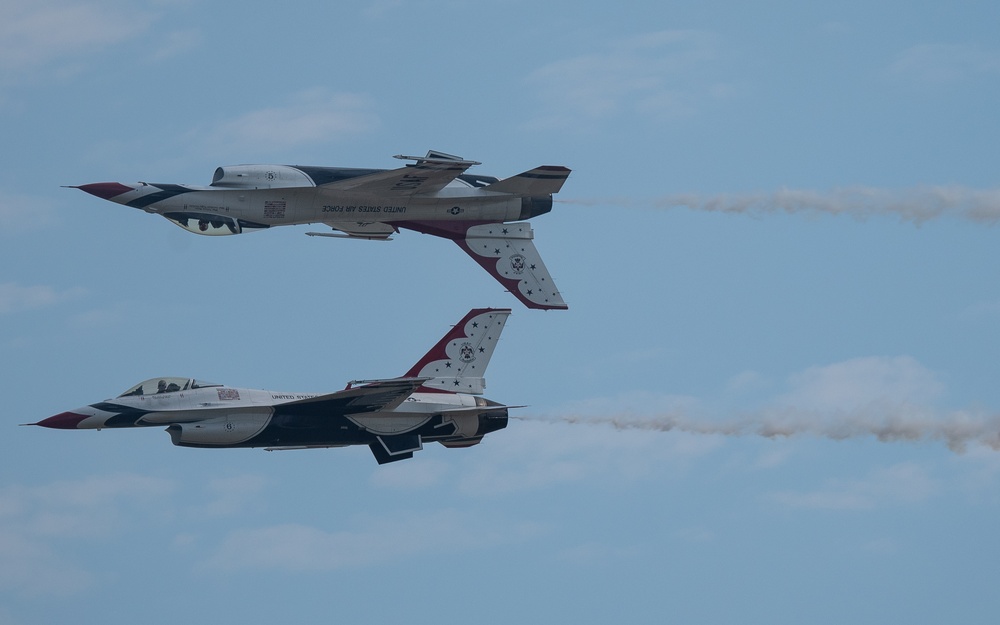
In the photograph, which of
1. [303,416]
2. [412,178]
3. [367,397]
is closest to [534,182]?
[412,178]

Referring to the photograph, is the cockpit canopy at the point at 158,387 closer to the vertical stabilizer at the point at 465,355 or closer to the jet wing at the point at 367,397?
the jet wing at the point at 367,397

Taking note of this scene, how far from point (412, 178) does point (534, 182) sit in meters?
3.75

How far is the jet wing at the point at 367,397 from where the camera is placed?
78812mm

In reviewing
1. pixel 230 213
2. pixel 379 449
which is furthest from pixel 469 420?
pixel 230 213

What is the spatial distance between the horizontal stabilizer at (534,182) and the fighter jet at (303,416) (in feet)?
19.5

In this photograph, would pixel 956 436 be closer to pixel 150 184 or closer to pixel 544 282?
pixel 544 282

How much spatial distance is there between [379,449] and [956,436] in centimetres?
1536

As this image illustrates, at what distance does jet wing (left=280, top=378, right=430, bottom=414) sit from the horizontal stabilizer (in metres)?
6.93

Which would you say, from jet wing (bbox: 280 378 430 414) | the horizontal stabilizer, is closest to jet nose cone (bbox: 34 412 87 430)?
jet wing (bbox: 280 378 430 414)

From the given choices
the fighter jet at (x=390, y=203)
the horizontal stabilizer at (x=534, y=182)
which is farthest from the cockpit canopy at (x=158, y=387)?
the horizontal stabilizer at (x=534, y=182)

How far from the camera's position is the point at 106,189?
80.3 m

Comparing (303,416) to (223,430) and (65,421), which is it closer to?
(223,430)

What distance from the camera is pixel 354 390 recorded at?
259 feet

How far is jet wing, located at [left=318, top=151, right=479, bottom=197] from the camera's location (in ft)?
264
